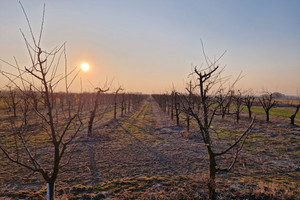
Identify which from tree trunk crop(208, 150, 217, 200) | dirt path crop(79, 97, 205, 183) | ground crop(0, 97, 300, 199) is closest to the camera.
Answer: tree trunk crop(208, 150, 217, 200)

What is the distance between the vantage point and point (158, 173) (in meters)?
6.04

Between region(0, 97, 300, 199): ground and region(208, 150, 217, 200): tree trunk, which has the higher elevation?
region(208, 150, 217, 200): tree trunk

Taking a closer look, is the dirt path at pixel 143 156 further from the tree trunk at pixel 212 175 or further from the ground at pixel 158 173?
the tree trunk at pixel 212 175

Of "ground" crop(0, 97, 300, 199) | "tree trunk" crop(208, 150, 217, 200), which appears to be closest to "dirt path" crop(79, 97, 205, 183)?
"ground" crop(0, 97, 300, 199)

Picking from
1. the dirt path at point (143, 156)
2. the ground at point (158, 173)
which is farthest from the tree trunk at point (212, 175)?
the dirt path at point (143, 156)

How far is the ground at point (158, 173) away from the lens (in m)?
4.68

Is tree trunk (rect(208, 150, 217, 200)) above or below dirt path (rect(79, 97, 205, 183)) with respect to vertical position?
above

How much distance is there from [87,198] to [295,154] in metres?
9.23

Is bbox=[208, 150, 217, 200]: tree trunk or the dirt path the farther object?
the dirt path

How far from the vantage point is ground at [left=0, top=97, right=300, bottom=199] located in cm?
468

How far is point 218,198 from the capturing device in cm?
449

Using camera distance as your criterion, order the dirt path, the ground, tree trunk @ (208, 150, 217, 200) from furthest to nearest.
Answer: the dirt path < the ground < tree trunk @ (208, 150, 217, 200)

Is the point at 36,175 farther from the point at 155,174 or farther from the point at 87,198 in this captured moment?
the point at 155,174

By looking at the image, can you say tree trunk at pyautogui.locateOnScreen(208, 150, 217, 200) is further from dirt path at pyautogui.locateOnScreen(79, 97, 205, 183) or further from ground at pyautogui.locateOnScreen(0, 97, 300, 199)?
dirt path at pyautogui.locateOnScreen(79, 97, 205, 183)
